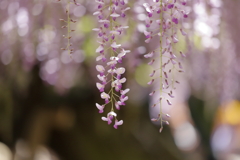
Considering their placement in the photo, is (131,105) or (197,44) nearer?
(197,44)

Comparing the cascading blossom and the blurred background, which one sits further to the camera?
the blurred background

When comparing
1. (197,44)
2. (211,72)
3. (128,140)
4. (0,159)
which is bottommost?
(0,159)

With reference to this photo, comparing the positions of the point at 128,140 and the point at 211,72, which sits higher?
the point at 211,72

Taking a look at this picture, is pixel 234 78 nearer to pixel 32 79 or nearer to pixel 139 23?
pixel 139 23

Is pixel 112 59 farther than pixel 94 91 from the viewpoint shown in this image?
No

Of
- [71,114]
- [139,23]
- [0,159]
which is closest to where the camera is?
[139,23]

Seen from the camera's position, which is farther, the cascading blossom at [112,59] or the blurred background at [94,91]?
the blurred background at [94,91]

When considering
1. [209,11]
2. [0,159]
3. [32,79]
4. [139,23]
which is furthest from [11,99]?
[209,11]

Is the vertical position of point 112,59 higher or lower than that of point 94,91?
higher
